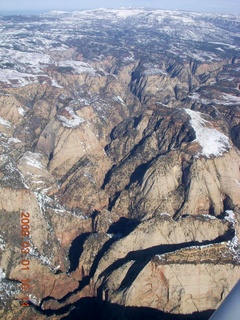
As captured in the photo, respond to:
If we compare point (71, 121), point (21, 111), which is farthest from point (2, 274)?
point (21, 111)

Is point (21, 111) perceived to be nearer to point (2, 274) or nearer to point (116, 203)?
point (116, 203)

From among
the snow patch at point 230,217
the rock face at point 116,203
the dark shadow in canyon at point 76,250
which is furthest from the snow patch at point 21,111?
the snow patch at point 230,217

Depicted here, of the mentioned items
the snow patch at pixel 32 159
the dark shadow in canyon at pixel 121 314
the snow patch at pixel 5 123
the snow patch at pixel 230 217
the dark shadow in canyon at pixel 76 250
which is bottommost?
the dark shadow in canyon at pixel 76 250

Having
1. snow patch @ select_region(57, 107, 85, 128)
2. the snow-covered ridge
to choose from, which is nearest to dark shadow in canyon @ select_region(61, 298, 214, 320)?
the snow-covered ridge

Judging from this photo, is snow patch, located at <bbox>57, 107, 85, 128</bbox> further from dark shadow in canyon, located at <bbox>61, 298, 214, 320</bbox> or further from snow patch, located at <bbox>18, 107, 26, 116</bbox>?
dark shadow in canyon, located at <bbox>61, 298, 214, 320</bbox>

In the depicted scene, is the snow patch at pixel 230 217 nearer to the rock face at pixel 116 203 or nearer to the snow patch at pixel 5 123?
the rock face at pixel 116 203
